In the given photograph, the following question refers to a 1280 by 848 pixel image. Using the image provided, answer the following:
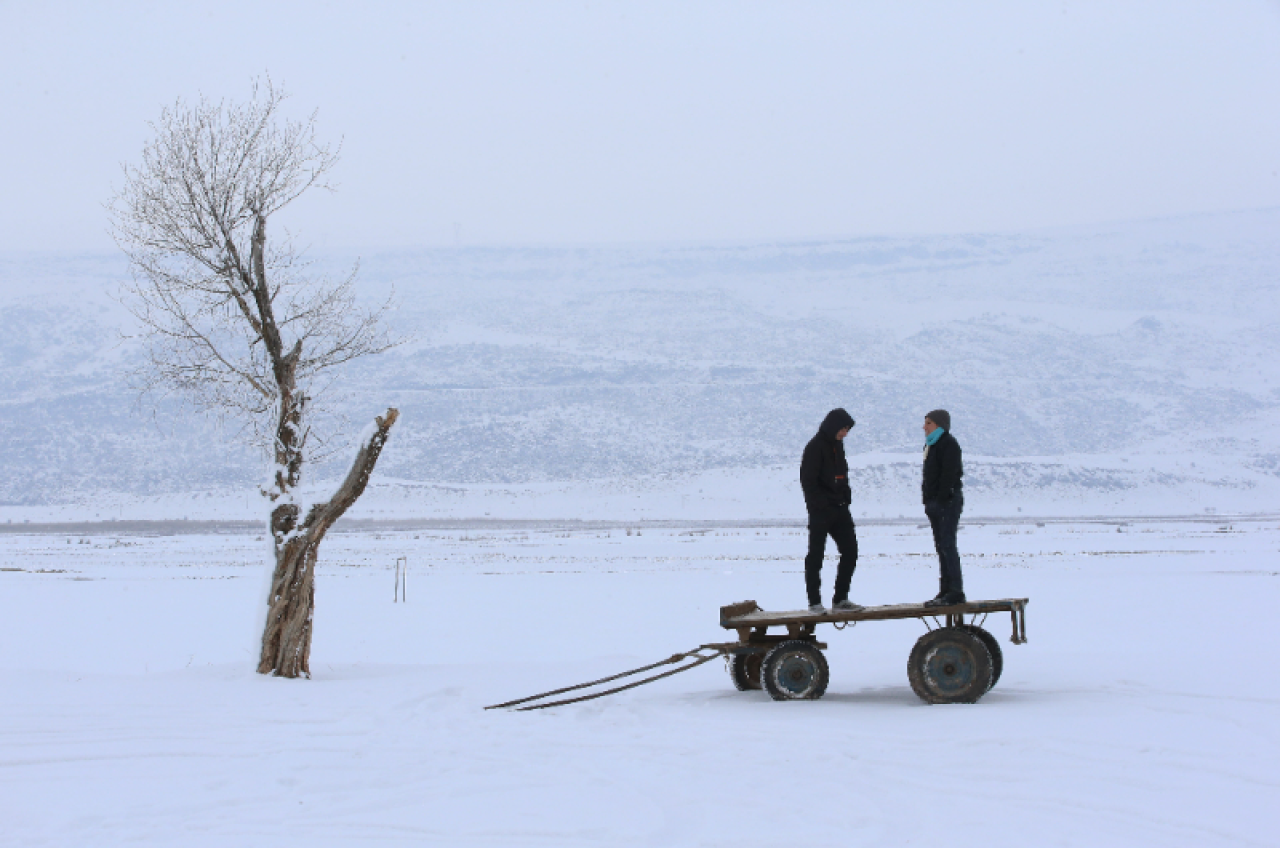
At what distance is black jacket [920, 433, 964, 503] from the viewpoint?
9961mm

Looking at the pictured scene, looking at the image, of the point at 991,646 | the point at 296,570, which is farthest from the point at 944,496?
the point at 296,570

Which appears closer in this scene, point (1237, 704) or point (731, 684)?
point (1237, 704)

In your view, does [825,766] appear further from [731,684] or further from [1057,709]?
[731,684]

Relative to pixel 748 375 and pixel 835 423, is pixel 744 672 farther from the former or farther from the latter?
pixel 748 375

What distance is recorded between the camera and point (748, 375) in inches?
4168

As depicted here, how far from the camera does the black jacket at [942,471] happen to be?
996cm

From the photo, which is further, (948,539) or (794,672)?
(794,672)

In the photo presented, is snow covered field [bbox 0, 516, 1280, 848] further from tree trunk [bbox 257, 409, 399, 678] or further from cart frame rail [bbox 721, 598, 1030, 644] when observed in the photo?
cart frame rail [bbox 721, 598, 1030, 644]

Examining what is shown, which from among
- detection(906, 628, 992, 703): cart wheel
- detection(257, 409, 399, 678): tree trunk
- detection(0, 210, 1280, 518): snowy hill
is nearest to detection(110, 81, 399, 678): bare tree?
detection(257, 409, 399, 678): tree trunk

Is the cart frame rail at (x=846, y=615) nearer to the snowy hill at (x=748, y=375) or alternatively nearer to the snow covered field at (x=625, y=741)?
the snow covered field at (x=625, y=741)

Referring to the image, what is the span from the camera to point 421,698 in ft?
33.7

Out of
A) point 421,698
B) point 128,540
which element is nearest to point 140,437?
point 128,540

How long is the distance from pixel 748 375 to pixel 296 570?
312 ft

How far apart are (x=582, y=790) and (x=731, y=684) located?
509cm
